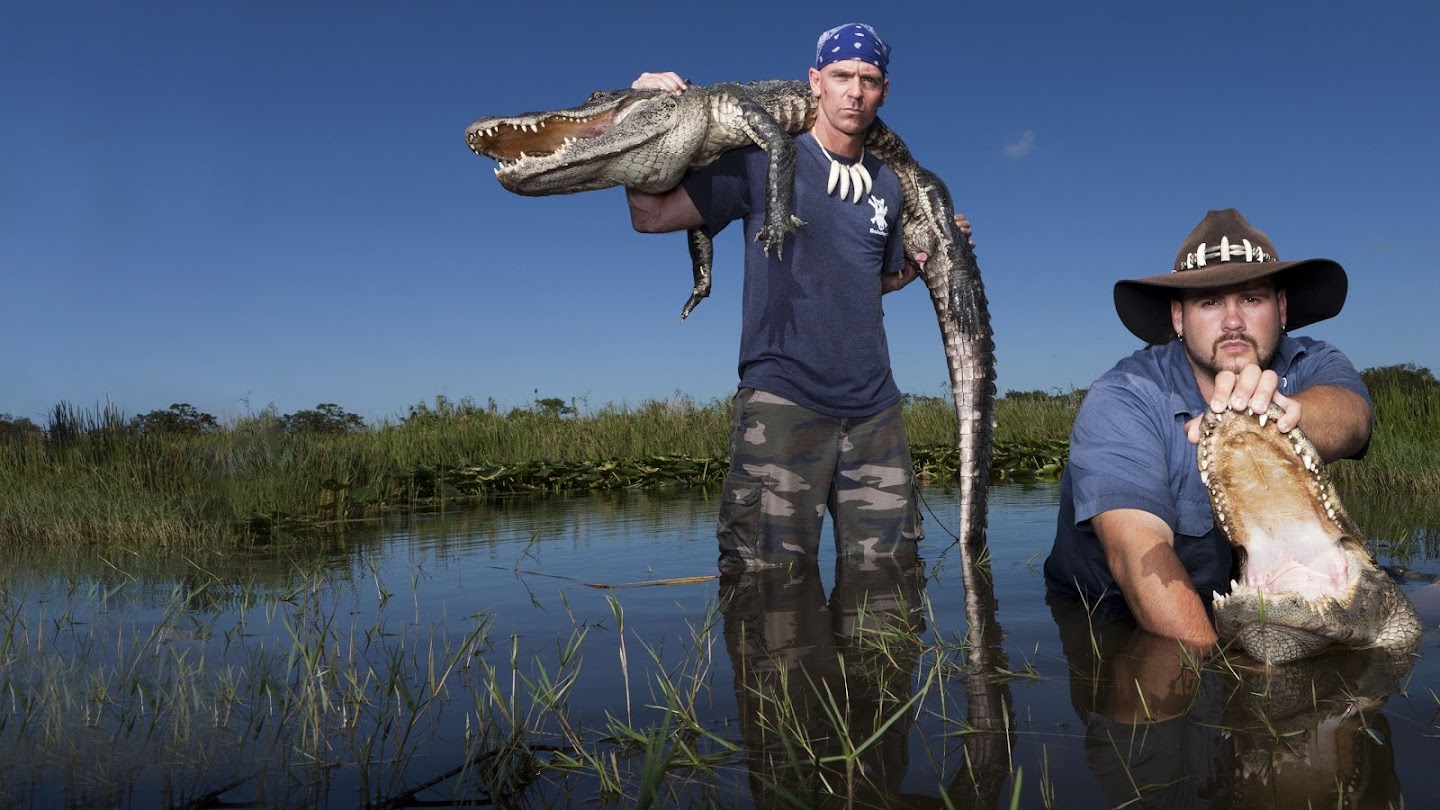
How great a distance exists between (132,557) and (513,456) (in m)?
6.58

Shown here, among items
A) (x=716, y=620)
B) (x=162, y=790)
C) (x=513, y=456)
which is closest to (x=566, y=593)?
(x=716, y=620)

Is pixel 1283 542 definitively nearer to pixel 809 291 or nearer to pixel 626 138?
pixel 809 291

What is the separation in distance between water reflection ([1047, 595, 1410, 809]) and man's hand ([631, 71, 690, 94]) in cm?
281

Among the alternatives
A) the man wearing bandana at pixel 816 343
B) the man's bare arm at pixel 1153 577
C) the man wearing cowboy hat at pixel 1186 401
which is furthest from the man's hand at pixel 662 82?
the man's bare arm at pixel 1153 577

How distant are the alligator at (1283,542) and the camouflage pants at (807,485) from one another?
192 cm

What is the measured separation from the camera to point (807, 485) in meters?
4.30

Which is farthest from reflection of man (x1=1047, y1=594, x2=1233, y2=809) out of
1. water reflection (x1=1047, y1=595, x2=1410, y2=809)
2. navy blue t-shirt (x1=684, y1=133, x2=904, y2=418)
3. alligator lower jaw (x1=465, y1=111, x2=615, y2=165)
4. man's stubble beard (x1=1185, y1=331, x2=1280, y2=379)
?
alligator lower jaw (x1=465, y1=111, x2=615, y2=165)

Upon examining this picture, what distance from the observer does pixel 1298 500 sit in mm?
2471

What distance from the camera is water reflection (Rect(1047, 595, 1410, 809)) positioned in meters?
1.78

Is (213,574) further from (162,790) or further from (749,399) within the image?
(162,790)

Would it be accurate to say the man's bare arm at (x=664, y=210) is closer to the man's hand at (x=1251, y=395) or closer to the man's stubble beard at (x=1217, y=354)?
the man's stubble beard at (x=1217, y=354)

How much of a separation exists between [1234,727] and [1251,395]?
2.68ft

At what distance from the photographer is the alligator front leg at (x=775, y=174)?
3836 millimetres

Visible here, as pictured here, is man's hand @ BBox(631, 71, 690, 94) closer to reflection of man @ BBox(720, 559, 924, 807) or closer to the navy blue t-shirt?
the navy blue t-shirt
